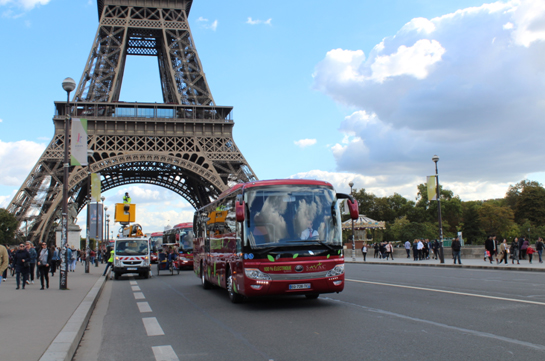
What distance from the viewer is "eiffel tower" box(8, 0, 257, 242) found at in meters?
43.5

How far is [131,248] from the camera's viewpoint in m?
25.3

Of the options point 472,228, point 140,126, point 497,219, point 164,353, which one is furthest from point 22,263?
point 472,228

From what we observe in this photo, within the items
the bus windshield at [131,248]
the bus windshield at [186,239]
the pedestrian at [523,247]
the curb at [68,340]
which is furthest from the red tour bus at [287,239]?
the bus windshield at [186,239]

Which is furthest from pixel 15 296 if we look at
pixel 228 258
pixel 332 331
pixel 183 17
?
pixel 183 17

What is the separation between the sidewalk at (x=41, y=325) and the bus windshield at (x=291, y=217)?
373 cm

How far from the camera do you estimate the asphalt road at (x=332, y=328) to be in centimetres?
618

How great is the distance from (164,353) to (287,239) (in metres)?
4.46

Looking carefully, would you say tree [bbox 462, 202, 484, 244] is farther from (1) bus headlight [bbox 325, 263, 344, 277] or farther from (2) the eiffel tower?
(1) bus headlight [bbox 325, 263, 344, 277]

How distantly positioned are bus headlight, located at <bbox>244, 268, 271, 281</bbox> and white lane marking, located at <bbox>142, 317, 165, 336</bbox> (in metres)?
1.99

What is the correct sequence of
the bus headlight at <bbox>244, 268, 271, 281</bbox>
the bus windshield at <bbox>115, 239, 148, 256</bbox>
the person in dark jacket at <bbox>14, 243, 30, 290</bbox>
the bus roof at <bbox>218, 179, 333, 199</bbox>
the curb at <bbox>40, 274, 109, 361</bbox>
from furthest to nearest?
the bus windshield at <bbox>115, 239, 148, 256</bbox>, the person in dark jacket at <bbox>14, 243, 30, 290</bbox>, the bus roof at <bbox>218, 179, 333, 199</bbox>, the bus headlight at <bbox>244, 268, 271, 281</bbox>, the curb at <bbox>40, 274, 109, 361</bbox>

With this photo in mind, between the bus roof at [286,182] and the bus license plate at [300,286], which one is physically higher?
the bus roof at [286,182]

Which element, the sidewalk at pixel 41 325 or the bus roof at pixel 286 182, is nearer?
the sidewalk at pixel 41 325

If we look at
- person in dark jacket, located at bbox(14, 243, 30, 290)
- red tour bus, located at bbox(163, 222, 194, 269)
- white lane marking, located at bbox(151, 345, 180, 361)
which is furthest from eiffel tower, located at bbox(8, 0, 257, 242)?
white lane marking, located at bbox(151, 345, 180, 361)

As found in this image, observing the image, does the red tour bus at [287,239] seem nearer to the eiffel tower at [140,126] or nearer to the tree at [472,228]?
the eiffel tower at [140,126]
